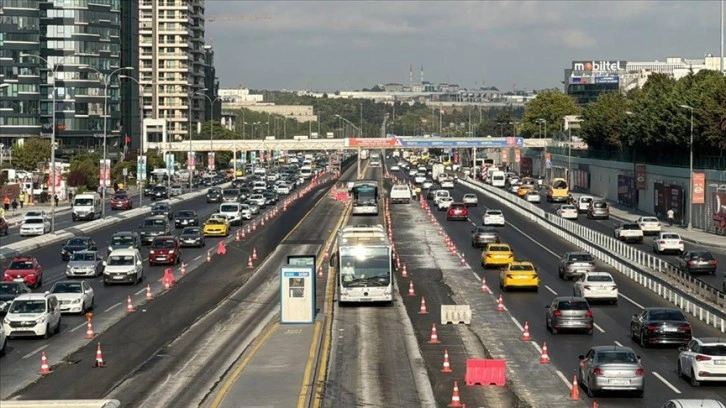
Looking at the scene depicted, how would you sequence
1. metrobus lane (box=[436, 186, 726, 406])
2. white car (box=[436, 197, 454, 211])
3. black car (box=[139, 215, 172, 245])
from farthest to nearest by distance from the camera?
1. white car (box=[436, 197, 454, 211])
2. black car (box=[139, 215, 172, 245])
3. metrobus lane (box=[436, 186, 726, 406])

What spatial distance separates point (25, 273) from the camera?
55.2 metres

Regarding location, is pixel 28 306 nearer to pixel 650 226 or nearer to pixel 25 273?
pixel 25 273

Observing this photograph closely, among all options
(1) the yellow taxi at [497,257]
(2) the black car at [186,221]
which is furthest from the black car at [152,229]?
(1) the yellow taxi at [497,257]

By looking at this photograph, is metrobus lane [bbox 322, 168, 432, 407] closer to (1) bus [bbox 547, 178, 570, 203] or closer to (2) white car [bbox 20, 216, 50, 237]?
(2) white car [bbox 20, 216, 50, 237]

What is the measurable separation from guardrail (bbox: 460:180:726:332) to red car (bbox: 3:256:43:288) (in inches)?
1018

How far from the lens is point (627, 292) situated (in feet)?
178

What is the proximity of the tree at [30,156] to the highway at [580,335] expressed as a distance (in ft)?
277

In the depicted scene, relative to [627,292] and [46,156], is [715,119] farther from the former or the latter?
[46,156]

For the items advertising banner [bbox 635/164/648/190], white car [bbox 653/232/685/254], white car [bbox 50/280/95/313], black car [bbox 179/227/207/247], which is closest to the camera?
white car [bbox 50/280/95/313]

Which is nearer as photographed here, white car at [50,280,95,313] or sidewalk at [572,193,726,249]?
white car at [50,280,95,313]

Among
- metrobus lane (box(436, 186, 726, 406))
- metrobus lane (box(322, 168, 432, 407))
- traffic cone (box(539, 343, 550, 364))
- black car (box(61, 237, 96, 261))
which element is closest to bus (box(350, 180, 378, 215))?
metrobus lane (box(436, 186, 726, 406))

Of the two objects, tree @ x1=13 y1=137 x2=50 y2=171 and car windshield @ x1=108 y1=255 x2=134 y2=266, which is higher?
tree @ x1=13 y1=137 x2=50 y2=171

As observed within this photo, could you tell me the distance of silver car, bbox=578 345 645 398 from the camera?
1169 inches

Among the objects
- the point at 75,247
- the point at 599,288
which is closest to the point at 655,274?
the point at 599,288
